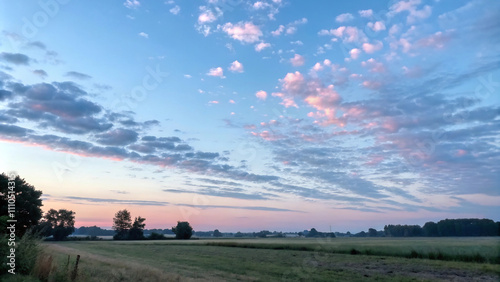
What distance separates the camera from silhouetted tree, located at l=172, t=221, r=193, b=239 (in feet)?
518

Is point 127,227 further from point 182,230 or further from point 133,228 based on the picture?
point 182,230

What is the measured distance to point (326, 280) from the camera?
23391 millimetres

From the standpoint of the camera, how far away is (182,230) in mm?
158000

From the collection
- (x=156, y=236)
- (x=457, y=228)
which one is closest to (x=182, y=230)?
(x=156, y=236)

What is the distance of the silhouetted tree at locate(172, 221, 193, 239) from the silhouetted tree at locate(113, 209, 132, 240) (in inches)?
924

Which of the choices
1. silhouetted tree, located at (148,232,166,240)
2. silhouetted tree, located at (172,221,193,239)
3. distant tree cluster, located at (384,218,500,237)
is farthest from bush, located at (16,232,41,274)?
distant tree cluster, located at (384,218,500,237)

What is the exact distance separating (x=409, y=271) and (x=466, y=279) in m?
5.02

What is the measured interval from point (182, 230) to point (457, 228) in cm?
13734

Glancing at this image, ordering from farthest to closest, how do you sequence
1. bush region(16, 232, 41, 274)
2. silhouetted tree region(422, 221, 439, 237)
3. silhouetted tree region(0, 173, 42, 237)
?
silhouetted tree region(422, 221, 439, 237) → silhouetted tree region(0, 173, 42, 237) → bush region(16, 232, 41, 274)

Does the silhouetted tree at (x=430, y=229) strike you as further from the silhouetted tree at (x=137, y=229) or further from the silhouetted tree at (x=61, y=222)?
the silhouetted tree at (x=61, y=222)

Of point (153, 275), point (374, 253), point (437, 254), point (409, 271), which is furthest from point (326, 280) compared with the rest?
point (374, 253)

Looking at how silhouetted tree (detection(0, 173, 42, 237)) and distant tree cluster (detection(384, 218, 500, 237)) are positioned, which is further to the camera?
distant tree cluster (detection(384, 218, 500, 237))

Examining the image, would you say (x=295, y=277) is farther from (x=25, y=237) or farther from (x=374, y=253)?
(x=374, y=253)

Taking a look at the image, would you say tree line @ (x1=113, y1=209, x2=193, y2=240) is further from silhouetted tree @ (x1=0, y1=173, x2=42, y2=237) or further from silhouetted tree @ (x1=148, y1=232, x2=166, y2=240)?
silhouetted tree @ (x1=0, y1=173, x2=42, y2=237)
